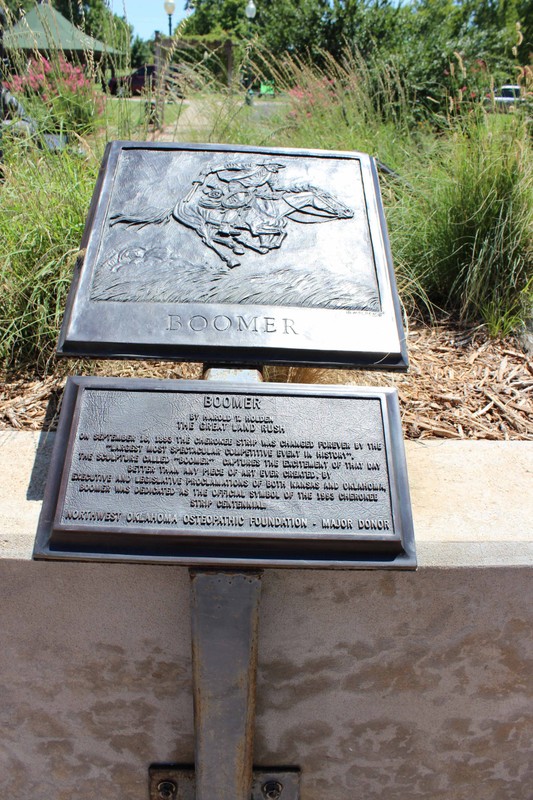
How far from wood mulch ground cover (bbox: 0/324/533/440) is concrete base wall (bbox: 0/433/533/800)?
0.45 metres

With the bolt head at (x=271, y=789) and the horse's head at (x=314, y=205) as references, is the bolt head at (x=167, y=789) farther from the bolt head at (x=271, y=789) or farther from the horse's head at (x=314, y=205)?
the horse's head at (x=314, y=205)

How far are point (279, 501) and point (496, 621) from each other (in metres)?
0.86

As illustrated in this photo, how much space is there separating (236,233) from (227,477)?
1.03 meters

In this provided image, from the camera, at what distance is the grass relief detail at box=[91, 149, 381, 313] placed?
2.19m

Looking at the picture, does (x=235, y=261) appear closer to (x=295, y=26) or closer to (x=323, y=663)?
(x=323, y=663)

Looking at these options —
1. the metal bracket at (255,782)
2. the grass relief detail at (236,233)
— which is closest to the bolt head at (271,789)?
the metal bracket at (255,782)

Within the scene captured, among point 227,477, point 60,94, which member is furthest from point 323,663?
point 60,94

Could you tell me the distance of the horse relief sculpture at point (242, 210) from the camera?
2361 millimetres

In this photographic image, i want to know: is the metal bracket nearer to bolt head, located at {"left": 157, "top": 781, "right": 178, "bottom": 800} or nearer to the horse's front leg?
bolt head, located at {"left": 157, "top": 781, "right": 178, "bottom": 800}

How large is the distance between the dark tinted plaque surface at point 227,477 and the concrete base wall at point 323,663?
0.25 meters

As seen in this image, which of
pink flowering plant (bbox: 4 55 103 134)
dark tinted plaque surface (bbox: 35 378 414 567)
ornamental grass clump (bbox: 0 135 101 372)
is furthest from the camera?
pink flowering plant (bbox: 4 55 103 134)

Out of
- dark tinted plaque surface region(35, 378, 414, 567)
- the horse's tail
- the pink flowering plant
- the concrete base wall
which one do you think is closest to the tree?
the pink flowering plant

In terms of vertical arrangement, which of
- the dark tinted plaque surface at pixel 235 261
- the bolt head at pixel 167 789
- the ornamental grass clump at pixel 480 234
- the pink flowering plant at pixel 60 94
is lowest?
the bolt head at pixel 167 789

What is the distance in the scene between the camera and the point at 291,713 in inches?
84.0
